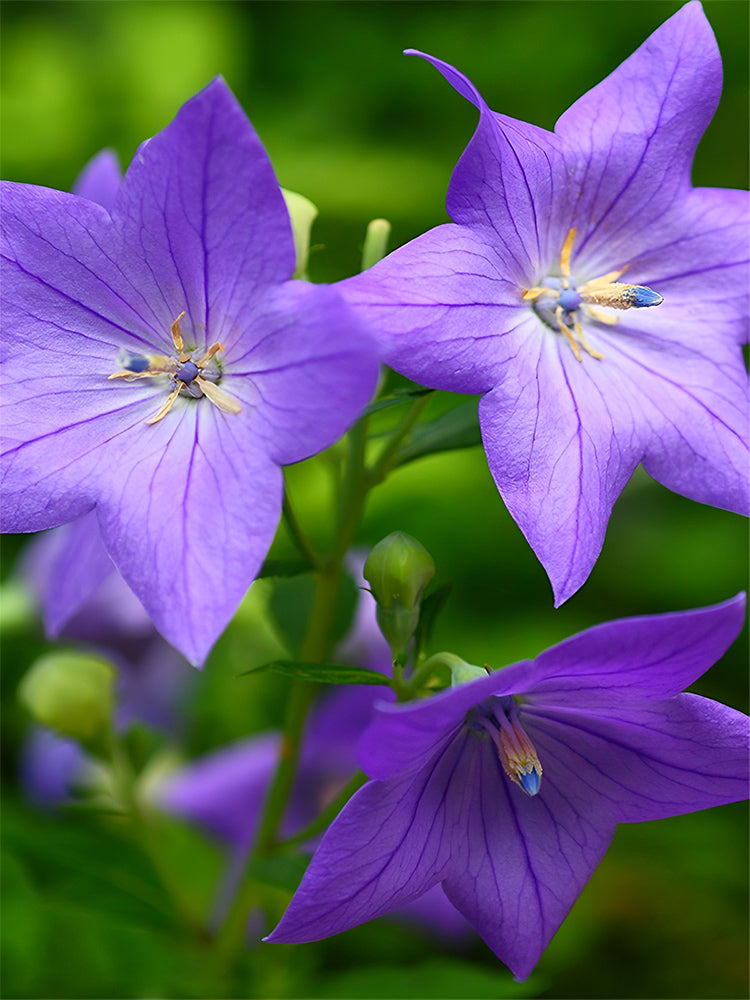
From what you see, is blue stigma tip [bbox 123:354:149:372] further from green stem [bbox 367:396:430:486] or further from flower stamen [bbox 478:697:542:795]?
flower stamen [bbox 478:697:542:795]

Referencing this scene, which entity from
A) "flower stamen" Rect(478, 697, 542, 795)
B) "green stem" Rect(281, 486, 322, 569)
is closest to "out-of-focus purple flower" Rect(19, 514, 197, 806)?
"green stem" Rect(281, 486, 322, 569)

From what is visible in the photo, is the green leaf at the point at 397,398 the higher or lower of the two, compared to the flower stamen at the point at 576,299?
lower

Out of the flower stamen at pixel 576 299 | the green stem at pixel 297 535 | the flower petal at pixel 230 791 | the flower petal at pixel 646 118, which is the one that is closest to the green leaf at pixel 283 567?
the green stem at pixel 297 535

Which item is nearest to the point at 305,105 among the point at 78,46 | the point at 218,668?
the point at 78,46

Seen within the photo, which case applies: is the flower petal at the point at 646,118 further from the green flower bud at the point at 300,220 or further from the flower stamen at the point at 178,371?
the flower stamen at the point at 178,371

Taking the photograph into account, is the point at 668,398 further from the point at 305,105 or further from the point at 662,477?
the point at 305,105

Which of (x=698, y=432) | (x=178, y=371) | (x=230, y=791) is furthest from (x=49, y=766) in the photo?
(x=698, y=432)
